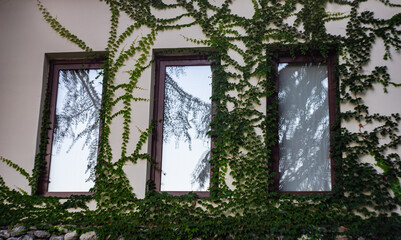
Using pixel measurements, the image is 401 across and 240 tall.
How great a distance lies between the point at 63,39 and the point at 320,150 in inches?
136

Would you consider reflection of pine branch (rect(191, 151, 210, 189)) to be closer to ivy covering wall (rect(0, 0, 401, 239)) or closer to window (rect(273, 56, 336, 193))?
ivy covering wall (rect(0, 0, 401, 239))

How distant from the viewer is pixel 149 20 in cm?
512

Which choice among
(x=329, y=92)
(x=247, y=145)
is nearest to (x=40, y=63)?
(x=247, y=145)

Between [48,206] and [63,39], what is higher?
[63,39]

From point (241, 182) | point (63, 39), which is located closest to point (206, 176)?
point (241, 182)

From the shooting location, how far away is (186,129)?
497cm

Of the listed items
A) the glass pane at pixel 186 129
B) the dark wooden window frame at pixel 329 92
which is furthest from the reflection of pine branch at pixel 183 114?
the dark wooden window frame at pixel 329 92

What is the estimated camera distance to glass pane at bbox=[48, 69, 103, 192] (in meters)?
4.95

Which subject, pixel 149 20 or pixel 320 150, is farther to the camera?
pixel 149 20

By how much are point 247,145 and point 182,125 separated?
2.77 feet

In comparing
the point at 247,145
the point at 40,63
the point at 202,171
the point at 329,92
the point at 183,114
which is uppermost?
the point at 40,63

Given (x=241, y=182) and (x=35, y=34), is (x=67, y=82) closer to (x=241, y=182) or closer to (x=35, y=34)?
(x=35, y=34)

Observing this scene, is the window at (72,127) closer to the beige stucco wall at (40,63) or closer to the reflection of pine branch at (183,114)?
the beige stucco wall at (40,63)

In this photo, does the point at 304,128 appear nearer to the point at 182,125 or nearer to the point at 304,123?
the point at 304,123
